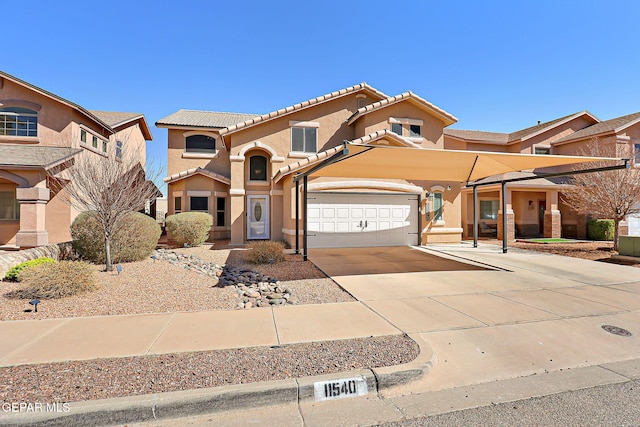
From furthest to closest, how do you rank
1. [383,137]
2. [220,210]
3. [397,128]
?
[220,210] → [397,128] → [383,137]

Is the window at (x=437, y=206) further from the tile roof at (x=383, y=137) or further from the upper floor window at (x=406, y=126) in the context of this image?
the upper floor window at (x=406, y=126)

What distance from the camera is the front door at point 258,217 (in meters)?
16.6

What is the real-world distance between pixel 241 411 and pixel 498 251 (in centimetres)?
1357

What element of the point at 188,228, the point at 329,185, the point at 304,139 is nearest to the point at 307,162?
the point at 329,185

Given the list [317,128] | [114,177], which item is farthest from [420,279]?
[317,128]

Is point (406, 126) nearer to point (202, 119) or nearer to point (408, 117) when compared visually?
point (408, 117)

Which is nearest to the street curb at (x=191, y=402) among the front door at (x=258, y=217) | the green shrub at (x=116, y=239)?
the green shrub at (x=116, y=239)

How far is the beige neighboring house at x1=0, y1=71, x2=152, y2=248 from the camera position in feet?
45.2

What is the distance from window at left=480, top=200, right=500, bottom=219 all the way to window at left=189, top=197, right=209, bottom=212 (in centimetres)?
1770

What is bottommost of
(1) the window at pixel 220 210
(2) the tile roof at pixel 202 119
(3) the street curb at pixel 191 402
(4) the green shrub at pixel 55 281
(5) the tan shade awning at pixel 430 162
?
(3) the street curb at pixel 191 402

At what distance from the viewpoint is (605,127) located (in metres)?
20.1

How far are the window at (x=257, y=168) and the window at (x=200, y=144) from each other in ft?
17.7

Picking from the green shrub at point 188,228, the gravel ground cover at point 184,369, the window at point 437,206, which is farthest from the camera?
the window at point 437,206

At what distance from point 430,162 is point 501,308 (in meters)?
5.84
